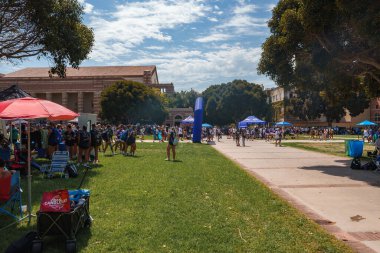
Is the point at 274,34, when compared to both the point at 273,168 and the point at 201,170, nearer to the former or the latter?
the point at 273,168

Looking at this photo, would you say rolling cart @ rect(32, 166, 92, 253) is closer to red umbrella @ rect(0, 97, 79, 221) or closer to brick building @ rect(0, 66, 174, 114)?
red umbrella @ rect(0, 97, 79, 221)

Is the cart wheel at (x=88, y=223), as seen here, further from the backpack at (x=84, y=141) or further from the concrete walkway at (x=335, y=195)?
the backpack at (x=84, y=141)

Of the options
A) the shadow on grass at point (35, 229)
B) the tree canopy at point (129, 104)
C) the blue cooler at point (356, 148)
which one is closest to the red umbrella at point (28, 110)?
the shadow on grass at point (35, 229)

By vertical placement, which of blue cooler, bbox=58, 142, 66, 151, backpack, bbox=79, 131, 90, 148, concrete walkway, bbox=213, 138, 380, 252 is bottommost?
concrete walkway, bbox=213, 138, 380, 252

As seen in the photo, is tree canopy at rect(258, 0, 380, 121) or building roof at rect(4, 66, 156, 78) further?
building roof at rect(4, 66, 156, 78)

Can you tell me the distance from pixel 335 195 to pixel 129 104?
56.5 m

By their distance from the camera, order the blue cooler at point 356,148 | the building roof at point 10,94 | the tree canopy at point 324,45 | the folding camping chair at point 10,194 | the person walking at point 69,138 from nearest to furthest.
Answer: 1. the folding camping chair at point 10,194
2. the tree canopy at point 324,45
3. the building roof at point 10,94
4. the person walking at point 69,138
5. the blue cooler at point 356,148

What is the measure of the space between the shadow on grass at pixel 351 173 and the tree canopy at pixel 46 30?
10248mm

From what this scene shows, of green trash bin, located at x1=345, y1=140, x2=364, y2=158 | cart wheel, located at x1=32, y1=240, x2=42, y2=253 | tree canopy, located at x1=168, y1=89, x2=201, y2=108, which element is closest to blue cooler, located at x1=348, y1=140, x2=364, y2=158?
green trash bin, located at x1=345, y1=140, x2=364, y2=158

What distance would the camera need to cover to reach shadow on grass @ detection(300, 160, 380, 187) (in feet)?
37.8

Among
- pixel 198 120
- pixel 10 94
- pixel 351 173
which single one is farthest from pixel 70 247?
pixel 198 120

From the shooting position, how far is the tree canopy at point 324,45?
11673 mm

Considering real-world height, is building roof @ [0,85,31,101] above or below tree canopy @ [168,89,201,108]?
below

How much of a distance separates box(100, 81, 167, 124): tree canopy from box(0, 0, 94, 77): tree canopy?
48004 mm
